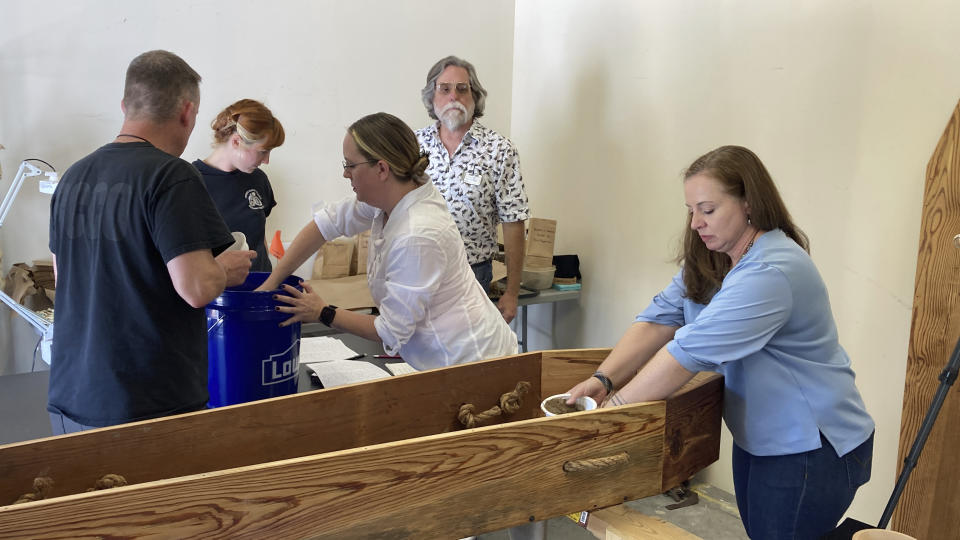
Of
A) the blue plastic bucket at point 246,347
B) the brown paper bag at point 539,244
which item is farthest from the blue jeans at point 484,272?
the blue plastic bucket at point 246,347

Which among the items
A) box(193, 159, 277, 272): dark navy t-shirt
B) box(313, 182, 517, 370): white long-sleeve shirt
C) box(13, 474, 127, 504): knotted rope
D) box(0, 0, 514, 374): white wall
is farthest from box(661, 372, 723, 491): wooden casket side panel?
box(0, 0, 514, 374): white wall

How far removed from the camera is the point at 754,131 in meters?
3.16

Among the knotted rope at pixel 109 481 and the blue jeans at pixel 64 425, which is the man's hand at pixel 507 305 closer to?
the blue jeans at pixel 64 425

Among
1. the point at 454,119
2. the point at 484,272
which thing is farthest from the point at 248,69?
the point at 484,272

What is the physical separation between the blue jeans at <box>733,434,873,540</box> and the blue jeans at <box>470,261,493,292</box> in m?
2.01

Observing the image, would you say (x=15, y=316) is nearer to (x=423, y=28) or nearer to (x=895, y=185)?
(x=423, y=28)

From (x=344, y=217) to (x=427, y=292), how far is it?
501mm

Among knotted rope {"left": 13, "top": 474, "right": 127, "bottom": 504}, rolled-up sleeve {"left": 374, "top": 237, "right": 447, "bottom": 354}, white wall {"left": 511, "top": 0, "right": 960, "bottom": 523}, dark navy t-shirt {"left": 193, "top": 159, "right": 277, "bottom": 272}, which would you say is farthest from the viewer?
dark navy t-shirt {"left": 193, "top": 159, "right": 277, "bottom": 272}

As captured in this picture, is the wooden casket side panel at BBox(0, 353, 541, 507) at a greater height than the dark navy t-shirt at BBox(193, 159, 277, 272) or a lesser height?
lesser

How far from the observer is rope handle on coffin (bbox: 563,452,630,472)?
1341mm

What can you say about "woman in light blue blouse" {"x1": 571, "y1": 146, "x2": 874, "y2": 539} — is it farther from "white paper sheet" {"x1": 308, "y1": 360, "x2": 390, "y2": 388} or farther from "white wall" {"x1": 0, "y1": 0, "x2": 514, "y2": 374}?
"white wall" {"x1": 0, "y1": 0, "x2": 514, "y2": 374}

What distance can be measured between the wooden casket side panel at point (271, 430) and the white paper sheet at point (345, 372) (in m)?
0.51

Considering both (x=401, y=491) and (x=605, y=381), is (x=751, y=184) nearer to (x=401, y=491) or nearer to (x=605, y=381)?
(x=605, y=381)

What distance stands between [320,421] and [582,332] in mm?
2837
